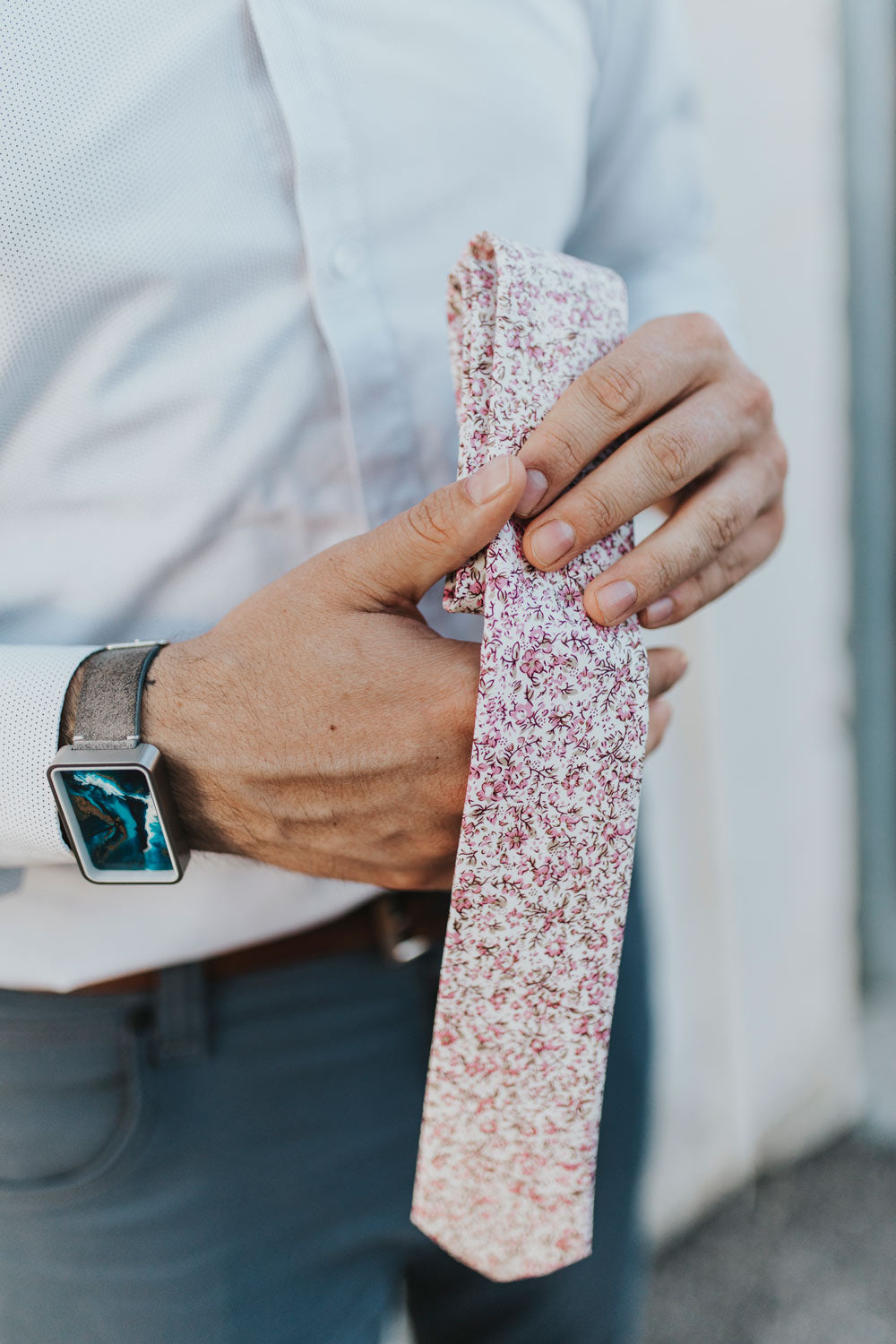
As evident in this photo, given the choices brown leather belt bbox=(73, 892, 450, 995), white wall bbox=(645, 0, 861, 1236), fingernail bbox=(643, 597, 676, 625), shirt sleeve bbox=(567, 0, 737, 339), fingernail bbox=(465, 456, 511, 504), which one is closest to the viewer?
fingernail bbox=(465, 456, 511, 504)

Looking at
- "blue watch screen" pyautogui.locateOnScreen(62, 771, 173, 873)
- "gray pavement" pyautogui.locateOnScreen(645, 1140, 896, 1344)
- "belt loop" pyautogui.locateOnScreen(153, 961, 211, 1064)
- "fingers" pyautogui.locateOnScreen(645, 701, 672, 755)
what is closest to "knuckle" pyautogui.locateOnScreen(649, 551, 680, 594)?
"fingers" pyautogui.locateOnScreen(645, 701, 672, 755)

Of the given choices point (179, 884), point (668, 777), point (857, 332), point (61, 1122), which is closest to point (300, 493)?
point (179, 884)

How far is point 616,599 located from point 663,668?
120 mm

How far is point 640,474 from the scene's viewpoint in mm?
598

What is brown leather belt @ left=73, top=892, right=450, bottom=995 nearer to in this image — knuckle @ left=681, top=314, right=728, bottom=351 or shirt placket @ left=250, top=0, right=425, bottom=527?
shirt placket @ left=250, top=0, right=425, bottom=527

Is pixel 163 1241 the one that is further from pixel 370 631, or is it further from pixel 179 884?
pixel 370 631

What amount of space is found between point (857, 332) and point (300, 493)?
1.47 m

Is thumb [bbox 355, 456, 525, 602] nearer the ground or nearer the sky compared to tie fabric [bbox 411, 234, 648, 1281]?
nearer the sky

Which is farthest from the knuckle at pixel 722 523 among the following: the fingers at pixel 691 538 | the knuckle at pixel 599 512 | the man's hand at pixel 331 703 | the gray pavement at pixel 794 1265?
the gray pavement at pixel 794 1265

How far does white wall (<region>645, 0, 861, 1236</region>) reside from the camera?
1540 mm

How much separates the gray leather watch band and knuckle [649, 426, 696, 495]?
34cm

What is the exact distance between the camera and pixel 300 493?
0.71 metres

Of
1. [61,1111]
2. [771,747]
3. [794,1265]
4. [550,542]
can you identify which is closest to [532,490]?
[550,542]

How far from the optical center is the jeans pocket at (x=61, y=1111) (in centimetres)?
71
